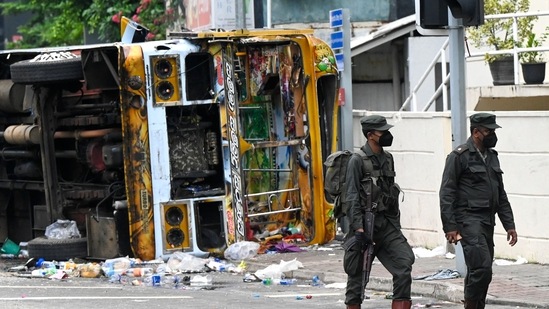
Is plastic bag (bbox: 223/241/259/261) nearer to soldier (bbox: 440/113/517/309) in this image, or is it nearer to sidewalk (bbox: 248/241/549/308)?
sidewalk (bbox: 248/241/549/308)

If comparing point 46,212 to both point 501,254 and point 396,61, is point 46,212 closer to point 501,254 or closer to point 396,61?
point 501,254

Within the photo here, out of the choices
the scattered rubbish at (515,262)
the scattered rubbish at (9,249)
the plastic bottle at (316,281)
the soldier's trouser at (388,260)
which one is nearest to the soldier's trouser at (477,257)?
the soldier's trouser at (388,260)

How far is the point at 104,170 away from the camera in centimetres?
1515

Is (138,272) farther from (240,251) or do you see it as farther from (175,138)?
(175,138)

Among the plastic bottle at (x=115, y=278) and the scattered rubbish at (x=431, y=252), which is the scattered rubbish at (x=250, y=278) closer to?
the plastic bottle at (x=115, y=278)

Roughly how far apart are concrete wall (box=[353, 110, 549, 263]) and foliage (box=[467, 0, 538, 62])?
2362mm

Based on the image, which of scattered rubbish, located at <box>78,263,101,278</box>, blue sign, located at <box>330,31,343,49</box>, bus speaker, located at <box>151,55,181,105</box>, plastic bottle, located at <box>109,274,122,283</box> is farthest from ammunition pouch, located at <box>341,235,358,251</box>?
blue sign, located at <box>330,31,343,49</box>

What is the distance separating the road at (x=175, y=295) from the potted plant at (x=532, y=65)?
5.23 meters

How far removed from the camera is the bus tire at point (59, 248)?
49.1 ft

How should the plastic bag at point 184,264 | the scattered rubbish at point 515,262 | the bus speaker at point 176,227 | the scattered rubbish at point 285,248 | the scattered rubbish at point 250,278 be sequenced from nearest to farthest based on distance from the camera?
the scattered rubbish at point 250,278
the scattered rubbish at point 515,262
the plastic bag at point 184,264
the bus speaker at point 176,227
the scattered rubbish at point 285,248

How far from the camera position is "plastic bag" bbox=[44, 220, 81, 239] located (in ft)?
50.2

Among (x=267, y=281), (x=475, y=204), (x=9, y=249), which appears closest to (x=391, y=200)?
(x=475, y=204)

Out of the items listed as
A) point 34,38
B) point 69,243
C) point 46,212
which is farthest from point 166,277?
point 34,38

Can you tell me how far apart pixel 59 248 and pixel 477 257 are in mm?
6572
